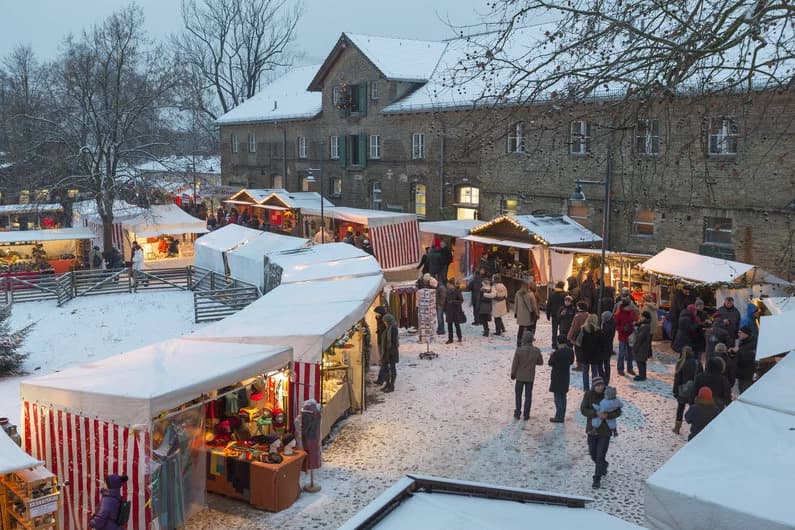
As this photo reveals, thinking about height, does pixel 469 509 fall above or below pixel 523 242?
below

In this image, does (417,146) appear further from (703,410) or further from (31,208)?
(703,410)

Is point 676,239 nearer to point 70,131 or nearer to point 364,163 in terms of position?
point 364,163

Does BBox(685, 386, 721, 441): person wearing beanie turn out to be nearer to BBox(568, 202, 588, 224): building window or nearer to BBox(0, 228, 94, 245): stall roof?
BBox(568, 202, 588, 224): building window

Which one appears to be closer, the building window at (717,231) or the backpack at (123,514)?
the backpack at (123,514)

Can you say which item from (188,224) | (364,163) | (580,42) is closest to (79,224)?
(188,224)

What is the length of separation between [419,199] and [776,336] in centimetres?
2132

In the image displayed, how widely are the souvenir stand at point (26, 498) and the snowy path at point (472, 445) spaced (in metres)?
1.75

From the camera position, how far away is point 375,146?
33.5 metres

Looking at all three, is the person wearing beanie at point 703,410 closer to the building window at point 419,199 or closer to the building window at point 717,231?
the building window at point 717,231

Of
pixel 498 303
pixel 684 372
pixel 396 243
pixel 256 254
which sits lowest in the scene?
pixel 684 372

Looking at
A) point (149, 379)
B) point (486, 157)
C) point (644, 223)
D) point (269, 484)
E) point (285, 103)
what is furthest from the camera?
point (285, 103)

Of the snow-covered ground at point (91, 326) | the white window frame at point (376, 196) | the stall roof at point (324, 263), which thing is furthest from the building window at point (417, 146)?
the stall roof at point (324, 263)

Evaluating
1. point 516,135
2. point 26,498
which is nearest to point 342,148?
point 516,135

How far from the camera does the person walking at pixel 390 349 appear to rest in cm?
1306
